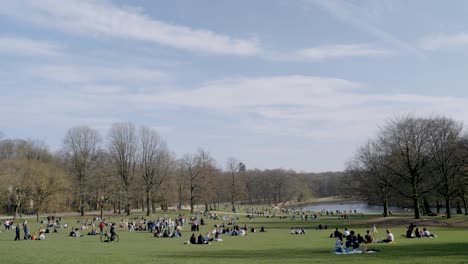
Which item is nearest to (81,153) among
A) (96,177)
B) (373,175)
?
(96,177)

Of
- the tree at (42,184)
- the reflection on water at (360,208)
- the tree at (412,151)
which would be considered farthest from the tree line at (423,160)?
the tree at (42,184)

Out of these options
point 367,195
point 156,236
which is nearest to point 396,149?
point 367,195

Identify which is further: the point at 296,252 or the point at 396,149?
the point at 396,149

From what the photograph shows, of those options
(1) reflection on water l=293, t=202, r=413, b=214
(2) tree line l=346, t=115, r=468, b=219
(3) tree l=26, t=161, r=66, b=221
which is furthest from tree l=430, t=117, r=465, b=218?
(3) tree l=26, t=161, r=66, b=221

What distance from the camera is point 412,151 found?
59469 mm

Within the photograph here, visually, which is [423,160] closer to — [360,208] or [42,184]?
[42,184]

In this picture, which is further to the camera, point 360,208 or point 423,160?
point 360,208

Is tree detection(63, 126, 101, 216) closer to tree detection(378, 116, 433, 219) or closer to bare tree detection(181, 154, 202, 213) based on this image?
bare tree detection(181, 154, 202, 213)

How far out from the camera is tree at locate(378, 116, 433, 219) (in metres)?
59.0

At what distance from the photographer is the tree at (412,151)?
59.0 metres

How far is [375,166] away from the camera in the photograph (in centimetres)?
6938

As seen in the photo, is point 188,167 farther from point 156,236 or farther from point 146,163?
point 156,236

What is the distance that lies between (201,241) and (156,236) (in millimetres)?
8763

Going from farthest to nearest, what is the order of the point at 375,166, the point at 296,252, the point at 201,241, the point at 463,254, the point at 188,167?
1. the point at 188,167
2. the point at 375,166
3. the point at 201,241
4. the point at 296,252
5. the point at 463,254
